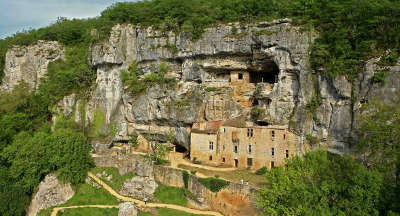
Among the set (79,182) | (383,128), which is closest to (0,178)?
(79,182)

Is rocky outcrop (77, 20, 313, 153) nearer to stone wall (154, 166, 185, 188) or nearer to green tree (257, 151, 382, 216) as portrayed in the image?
stone wall (154, 166, 185, 188)

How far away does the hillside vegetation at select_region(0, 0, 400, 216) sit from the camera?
17984mm

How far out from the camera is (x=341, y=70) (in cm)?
2964

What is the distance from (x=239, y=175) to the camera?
31.5 metres

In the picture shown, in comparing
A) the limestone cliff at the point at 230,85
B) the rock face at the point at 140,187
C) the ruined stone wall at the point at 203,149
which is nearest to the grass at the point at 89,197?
the rock face at the point at 140,187

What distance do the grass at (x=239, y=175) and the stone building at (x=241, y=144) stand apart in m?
1.79

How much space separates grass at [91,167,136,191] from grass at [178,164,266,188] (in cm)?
669

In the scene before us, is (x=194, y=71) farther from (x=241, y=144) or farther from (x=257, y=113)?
(x=241, y=144)

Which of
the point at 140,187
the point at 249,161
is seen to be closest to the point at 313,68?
the point at 249,161

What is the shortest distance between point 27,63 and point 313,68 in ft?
154

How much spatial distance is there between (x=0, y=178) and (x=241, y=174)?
87.3ft

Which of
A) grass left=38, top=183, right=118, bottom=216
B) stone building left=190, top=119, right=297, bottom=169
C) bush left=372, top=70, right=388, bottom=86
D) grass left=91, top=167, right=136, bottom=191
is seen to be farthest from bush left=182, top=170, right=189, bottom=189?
bush left=372, top=70, right=388, bottom=86

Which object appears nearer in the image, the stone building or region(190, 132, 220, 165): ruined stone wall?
the stone building

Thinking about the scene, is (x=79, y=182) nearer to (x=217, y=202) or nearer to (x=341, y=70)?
(x=217, y=202)
